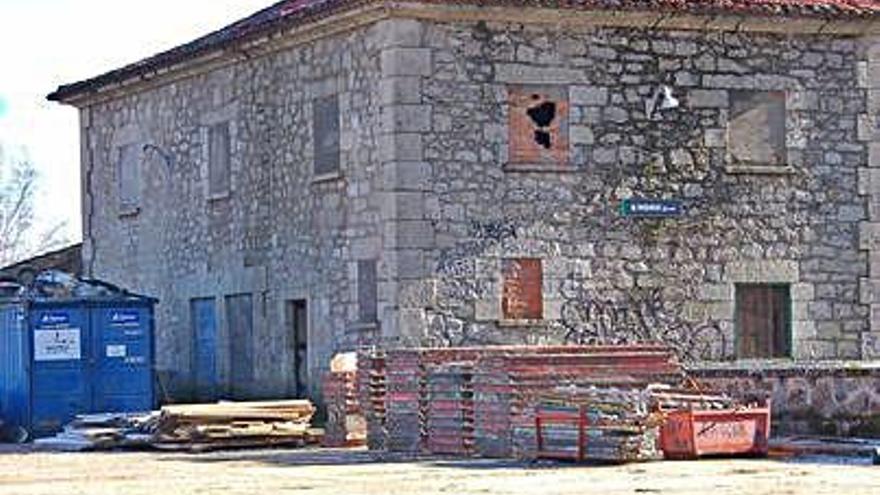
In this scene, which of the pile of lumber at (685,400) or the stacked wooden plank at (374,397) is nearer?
the pile of lumber at (685,400)

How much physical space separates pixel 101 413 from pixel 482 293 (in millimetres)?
5568

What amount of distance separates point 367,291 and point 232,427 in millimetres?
3319

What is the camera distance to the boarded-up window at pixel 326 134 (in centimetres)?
3241

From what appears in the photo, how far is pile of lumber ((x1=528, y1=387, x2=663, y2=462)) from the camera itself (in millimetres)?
24703

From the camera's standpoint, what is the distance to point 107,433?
29.4 m

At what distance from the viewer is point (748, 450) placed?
25.8 m

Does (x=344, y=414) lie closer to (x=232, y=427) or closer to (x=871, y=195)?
(x=232, y=427)

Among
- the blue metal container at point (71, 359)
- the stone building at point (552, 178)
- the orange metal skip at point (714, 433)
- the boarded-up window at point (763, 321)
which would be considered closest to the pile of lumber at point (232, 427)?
the stone building at point (552, 178)

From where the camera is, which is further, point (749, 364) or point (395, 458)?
point (749, 364)

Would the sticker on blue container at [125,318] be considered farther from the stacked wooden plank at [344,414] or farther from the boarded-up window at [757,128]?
the boarded-up window at [757,128]

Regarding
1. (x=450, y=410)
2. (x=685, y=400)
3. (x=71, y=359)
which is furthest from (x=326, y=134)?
(x=685, y=400)

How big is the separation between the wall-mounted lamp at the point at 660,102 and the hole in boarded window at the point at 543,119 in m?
1.48

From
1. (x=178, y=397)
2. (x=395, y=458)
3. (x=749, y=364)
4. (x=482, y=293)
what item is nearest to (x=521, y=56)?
(x=482, y=293)

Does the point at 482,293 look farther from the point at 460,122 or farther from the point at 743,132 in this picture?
the point at 743,132
